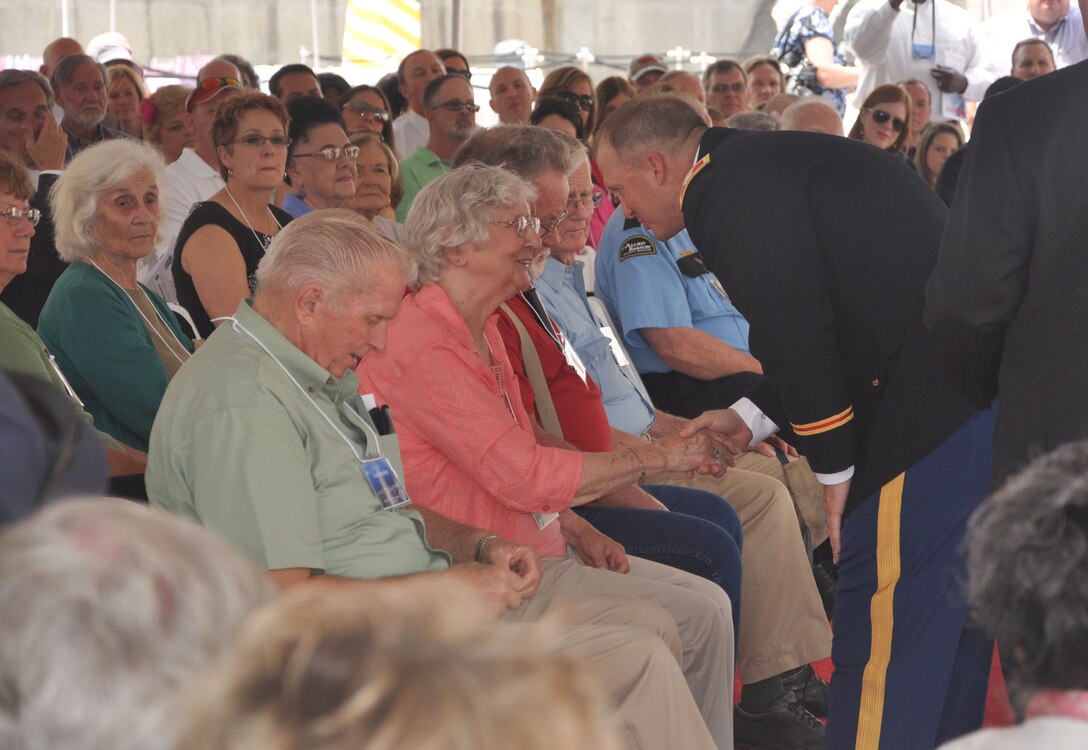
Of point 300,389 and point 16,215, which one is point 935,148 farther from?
point 300,389

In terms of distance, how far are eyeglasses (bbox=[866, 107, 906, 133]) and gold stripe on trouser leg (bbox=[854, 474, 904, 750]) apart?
4669 millimetres

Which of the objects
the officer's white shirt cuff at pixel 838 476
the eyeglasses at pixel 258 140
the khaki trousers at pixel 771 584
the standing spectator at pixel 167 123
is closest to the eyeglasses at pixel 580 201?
the khaki trousers at pixel 771 584

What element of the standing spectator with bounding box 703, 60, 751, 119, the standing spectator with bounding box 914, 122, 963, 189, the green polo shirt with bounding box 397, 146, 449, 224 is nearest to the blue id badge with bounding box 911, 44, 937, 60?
the standing spectator with bounding box 703, 60, 751, 119

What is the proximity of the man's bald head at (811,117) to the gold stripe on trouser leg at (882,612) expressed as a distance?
3.43 metres

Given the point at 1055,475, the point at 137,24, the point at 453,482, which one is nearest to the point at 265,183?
the point at 453,482

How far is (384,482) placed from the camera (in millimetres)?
2518

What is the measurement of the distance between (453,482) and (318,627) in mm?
2014

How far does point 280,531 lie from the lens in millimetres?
2291

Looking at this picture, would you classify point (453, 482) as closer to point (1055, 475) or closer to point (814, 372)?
point (814, 372)

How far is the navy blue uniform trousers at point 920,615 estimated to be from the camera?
2.70 meters

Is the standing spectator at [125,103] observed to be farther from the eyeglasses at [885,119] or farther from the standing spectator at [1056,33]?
the standing spectator at [1056,33]

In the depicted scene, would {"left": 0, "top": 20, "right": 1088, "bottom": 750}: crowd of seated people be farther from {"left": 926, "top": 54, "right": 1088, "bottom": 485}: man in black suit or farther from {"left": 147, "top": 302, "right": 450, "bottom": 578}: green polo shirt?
{"left": 926, "top": 54, "right": 1088, "bottom": 485}: man in black suit

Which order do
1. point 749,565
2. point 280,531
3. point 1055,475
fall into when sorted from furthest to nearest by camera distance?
point 749,565 < point 280,531 < point 1055,475

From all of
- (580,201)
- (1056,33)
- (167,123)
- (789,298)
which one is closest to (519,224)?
(789,298)
